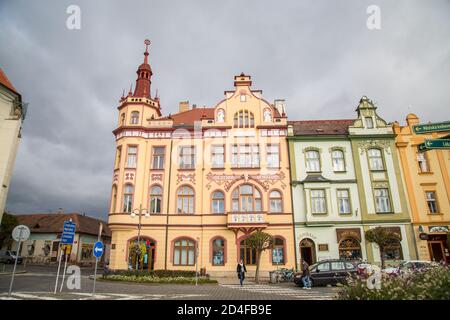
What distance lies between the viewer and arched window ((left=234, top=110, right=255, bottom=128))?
28.4m

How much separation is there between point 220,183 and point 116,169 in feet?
33.0

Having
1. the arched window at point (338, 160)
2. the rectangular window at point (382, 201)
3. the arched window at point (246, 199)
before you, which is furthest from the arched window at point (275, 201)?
the rectangular window at point (382, 201)

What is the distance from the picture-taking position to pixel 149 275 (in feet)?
67.7

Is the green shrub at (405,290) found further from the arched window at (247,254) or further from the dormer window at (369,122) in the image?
the dormer window at (369,122)

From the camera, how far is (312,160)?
27.2m

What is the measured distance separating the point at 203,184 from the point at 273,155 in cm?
730

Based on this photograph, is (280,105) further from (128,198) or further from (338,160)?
(128,198)

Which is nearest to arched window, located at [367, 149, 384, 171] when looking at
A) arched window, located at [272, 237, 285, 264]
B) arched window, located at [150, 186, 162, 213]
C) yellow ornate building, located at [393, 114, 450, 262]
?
yellow ornate building, located at [393, 114, 450, 262]

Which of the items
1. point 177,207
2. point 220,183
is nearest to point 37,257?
point 177,207

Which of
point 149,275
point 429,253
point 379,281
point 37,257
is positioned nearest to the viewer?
point 379,281

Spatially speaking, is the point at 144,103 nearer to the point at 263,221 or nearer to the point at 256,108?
the point at 256,108

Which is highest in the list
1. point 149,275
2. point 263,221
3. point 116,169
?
point 116,169

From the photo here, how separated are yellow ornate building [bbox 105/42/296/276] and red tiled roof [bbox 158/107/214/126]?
11.0 inches

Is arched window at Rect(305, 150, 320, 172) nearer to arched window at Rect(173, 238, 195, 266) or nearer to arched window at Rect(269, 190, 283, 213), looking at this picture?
arched window at Rect(269, 190, 283, 213)
